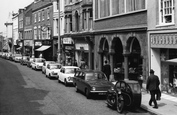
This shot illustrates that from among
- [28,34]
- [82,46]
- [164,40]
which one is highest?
[28,34]

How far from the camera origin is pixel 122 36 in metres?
21.1

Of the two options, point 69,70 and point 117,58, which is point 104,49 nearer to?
point 117,58

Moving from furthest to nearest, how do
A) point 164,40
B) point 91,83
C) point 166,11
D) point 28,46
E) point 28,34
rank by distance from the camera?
point 28,34 < point 28,46 < point 166,11 < point 164,40 < point 91,83

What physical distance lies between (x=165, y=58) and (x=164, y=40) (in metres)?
1.34

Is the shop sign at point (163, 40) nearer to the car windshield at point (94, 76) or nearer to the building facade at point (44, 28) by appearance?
the car windshield at point (94, 76)

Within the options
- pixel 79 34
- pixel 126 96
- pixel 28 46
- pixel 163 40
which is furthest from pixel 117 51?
pixel 28 46

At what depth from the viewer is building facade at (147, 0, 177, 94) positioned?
1538 cm

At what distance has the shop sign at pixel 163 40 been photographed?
1510 centimetres

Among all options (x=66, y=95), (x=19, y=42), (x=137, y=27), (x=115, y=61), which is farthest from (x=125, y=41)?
(x=19, y=42)

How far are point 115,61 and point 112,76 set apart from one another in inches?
54.3

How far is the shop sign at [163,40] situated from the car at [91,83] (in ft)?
12.7

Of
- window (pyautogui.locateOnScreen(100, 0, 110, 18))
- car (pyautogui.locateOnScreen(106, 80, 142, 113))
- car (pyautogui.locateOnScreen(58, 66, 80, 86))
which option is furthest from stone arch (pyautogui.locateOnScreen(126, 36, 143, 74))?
car (pyautogui.locateOnScreen(106, 80, 142, 113))

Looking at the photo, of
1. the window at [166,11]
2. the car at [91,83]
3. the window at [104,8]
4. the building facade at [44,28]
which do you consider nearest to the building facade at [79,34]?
the window at [104,8]

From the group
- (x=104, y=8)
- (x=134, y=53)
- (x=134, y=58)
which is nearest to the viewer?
(x=134, y=53)
